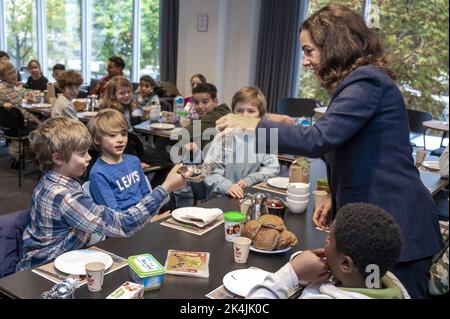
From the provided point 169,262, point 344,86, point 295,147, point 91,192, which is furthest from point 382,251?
point 91,192

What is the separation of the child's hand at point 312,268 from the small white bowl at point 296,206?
2.39 ft

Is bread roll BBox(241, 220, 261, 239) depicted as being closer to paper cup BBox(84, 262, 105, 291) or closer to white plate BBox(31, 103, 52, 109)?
paper cup BBox(84, 262, 105, 291)

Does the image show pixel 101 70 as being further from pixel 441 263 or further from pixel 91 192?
pixel 441 263

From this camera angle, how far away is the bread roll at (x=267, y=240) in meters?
1.50

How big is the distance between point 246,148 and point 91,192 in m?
0.97

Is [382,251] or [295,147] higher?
[295,147]

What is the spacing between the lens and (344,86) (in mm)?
1324

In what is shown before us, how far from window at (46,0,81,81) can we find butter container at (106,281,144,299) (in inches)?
329

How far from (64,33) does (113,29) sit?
971 mm

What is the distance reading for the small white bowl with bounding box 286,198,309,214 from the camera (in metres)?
1.93

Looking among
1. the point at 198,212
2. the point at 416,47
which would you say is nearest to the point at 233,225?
the point at 198,212

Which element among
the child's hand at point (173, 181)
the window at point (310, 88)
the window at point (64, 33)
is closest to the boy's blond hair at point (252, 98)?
the child's hand at point (173, 181)

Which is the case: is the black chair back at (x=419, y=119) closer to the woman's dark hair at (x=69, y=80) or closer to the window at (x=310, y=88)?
the window at (x=310, y=88)

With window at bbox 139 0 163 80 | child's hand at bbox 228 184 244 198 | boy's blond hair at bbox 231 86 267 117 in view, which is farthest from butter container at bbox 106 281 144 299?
window at bbox 139 0 163 80
